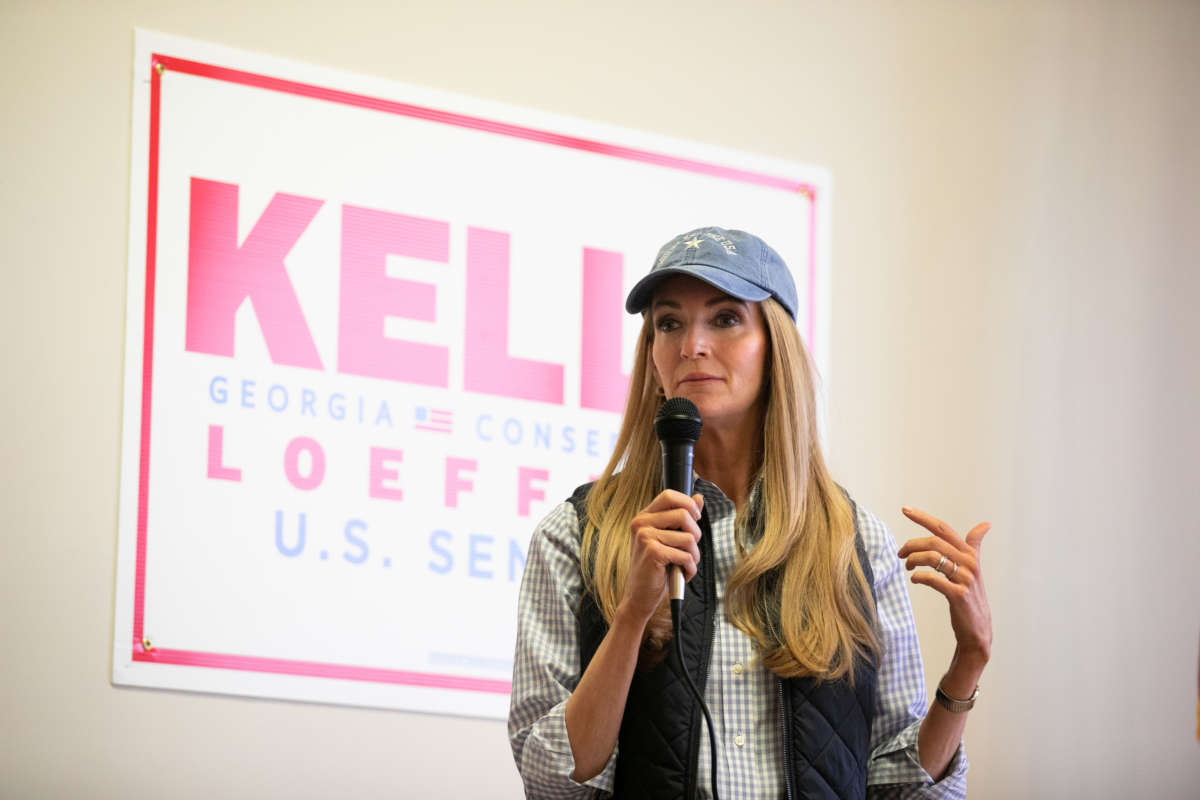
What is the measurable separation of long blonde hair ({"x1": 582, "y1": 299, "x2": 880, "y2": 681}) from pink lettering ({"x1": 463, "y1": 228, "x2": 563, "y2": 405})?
33.5 inches

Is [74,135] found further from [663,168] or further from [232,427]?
[663,168]

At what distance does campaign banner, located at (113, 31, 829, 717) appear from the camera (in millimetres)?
2412

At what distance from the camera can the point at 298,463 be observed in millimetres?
2523

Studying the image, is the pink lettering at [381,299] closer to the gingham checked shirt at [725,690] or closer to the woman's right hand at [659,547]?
the gingham checked shirt at [725,690]

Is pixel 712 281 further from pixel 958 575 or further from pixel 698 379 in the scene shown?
pixel 958 575

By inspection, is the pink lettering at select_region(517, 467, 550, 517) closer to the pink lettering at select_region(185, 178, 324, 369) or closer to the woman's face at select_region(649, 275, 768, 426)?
the pink lettering at select_region(185, 178, 324, 369)

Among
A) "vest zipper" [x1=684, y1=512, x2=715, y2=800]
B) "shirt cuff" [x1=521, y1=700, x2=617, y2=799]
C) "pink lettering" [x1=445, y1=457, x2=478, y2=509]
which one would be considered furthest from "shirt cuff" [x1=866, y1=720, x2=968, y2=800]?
"pink lettering" [x1=445, y1=457, x2=478, y2=509]

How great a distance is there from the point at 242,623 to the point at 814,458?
3.81 ft

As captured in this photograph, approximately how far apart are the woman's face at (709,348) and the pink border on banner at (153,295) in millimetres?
1004

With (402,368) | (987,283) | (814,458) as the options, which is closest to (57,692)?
(402,368)

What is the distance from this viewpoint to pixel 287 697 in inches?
96.2

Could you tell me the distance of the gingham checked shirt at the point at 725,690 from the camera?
1666 mm

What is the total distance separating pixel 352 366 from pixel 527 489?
454 mm

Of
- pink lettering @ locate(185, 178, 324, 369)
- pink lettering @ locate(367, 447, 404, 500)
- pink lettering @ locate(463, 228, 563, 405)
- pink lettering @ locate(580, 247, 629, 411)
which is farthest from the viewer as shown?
pink lettering @ locate(580, 247, 629, 411)
